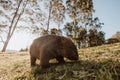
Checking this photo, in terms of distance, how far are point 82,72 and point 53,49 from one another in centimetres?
144

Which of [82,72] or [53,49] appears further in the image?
[53,49]

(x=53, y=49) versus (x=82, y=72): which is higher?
(x=53, y=49)

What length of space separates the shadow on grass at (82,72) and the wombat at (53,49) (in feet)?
1.04

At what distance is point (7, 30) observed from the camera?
26.4m

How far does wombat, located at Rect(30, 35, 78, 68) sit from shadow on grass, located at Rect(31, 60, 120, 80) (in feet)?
1.04

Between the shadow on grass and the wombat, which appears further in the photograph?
the wombat

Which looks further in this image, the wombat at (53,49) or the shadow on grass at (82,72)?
the wombat at (53,49)

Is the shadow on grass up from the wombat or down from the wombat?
down

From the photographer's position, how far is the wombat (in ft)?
20.4

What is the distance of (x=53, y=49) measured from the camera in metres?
6.32

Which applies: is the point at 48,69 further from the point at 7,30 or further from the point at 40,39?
the point at 7,30

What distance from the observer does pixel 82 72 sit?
16.9ft

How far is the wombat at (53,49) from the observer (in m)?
6.20

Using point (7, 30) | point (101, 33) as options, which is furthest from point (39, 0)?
point (101, 33)
